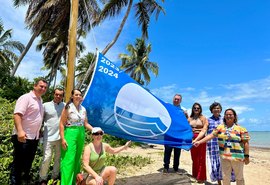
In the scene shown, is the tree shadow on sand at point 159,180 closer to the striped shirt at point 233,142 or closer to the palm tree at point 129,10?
the striped shirt at point 233,142

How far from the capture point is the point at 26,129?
494 centimetres

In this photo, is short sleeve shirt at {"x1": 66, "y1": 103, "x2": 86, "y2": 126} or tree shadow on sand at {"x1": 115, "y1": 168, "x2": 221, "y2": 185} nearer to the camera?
short sleeve shirt at {"x1": 66, "y1": 103, "x2": 86, "y2": 126}

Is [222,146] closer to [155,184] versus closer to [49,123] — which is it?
[155,184]

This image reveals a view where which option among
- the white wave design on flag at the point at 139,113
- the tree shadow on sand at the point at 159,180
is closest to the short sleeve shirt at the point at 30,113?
the white wave design on flag at the point at 139,113

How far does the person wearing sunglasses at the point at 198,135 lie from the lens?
682 centimetres

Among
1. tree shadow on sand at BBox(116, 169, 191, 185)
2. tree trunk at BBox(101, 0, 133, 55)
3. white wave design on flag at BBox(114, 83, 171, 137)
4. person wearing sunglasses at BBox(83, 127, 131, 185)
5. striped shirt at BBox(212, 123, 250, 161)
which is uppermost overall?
tree trunk at BBox(101, 0, 133, 55)

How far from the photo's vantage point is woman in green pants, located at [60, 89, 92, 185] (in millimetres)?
4840

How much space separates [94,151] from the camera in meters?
4.77

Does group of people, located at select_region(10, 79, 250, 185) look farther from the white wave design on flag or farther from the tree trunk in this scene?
the tree trunk

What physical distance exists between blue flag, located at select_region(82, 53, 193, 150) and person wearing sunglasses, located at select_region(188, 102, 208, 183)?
51 cm

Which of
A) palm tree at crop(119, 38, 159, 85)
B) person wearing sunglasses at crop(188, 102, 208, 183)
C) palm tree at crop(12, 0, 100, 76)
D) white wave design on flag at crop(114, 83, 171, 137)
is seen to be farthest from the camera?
palm tree at crop(119, 38, 159, 85)

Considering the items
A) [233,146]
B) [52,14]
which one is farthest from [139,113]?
[52,14]

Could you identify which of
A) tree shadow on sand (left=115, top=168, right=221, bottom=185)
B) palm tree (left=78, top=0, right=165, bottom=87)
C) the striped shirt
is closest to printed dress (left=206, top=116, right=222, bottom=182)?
tree shadow on sand (left=115, top=168, right=221, bottom=185)

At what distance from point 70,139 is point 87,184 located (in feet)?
2.56
